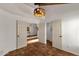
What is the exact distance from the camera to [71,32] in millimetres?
3594

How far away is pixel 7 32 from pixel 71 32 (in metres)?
2.67

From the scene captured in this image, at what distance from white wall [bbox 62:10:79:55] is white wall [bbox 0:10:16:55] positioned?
2310 mm

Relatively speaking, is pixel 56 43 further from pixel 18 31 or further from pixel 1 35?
pixel 1 35

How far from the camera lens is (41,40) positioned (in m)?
6.04

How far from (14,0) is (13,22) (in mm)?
3443

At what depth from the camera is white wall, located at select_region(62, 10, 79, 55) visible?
3.37 meters

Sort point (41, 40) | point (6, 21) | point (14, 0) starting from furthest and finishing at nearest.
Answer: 1. point (41, 40)
2. point (6, 21)
3. point (14, 0)

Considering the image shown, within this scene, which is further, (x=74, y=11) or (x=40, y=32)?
(x=40, y=32)

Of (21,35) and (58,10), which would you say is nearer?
(58,10)

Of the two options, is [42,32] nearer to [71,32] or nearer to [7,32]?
[71,32]

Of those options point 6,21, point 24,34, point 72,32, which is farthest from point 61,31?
point 6,21

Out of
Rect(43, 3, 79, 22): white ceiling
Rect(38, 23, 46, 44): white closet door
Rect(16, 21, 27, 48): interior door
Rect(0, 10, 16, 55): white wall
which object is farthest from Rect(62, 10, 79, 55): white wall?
Rect(0, 10, 16, 55): white wall

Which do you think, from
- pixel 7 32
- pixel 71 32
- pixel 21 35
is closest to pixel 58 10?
pixel 71 32

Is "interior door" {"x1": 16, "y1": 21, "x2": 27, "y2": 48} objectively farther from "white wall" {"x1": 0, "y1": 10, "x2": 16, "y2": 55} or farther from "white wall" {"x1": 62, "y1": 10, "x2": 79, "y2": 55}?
"white wall" {"x1": 62, "y1": 10, "x2": 79, "y2": 55}
